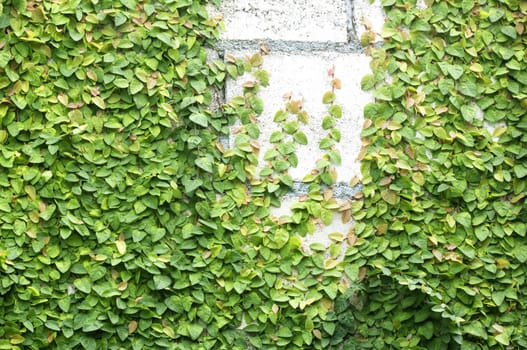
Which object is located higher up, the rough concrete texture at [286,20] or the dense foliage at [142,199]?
the rough concrete texture at [286,20]

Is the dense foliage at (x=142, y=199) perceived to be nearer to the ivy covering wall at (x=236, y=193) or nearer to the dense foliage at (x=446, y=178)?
the ivy covering wall at (x=236, y=193)

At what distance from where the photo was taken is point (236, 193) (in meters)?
2.87

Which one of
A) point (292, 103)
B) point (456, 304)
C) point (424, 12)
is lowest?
point (456, 304)

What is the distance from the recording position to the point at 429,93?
2.98 meters

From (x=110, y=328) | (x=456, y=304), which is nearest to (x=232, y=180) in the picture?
(x=110, y=328)

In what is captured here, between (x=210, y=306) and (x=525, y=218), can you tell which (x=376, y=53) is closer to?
(x=525, y=218)

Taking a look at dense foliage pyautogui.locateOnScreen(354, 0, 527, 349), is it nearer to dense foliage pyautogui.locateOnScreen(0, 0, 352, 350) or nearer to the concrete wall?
the concrete wall

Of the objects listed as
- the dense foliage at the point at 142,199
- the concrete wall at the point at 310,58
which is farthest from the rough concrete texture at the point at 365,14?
the dense foliage at the point at 142,199

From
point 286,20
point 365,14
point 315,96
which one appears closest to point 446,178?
point 315,96

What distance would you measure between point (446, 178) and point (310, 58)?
0.60 metres

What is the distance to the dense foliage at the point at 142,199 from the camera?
2.76m

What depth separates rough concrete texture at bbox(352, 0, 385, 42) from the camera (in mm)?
2998

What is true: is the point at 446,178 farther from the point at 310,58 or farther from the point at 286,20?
the point at 286,20

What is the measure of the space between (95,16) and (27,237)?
2.37ft
